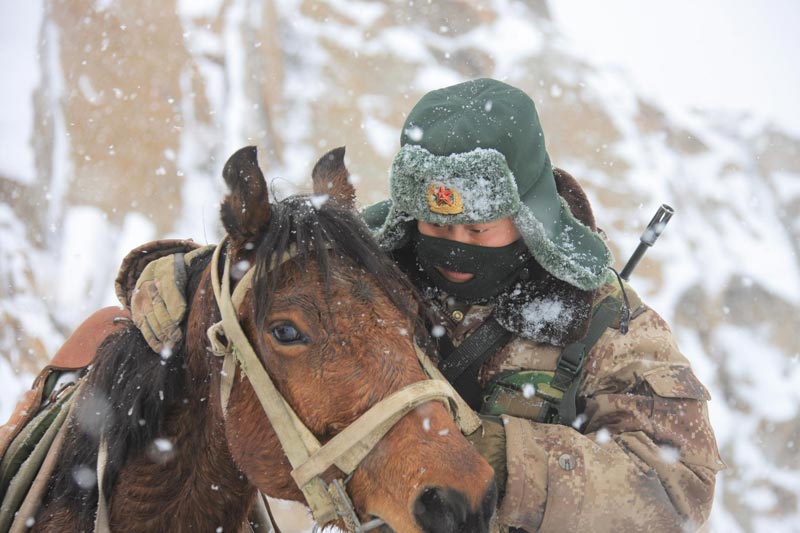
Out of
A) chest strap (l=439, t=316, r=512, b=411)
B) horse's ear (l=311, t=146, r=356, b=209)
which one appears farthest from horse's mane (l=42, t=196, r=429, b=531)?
chest strap (l=439, t=316, r=512, b=411)

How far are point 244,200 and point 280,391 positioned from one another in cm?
59

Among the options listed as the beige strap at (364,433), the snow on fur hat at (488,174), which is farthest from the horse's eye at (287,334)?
the snow on fur hat at (488,174)

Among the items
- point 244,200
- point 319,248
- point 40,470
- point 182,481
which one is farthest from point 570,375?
point 40,470

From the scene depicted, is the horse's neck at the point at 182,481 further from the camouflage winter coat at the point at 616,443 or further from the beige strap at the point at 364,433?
the camouflage winter coat at the point at 616,443

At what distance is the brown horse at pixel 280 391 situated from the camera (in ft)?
5.32

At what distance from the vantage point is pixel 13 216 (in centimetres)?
764

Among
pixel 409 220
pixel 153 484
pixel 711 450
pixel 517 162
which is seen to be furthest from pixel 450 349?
pixel 153 484

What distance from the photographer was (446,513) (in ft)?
4.94

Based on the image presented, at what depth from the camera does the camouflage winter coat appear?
77.0 inches

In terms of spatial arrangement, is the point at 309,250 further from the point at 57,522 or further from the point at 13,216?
the point at 13,216

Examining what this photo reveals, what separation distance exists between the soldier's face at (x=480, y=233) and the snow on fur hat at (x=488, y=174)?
0.08 meters

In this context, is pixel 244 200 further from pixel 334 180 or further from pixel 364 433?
pixel 364 433

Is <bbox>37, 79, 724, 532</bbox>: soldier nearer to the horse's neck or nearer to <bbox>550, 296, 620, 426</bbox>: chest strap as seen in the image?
<bbox>550, 296, 620, 426</bbox>: chest strap

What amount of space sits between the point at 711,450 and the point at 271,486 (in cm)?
152
